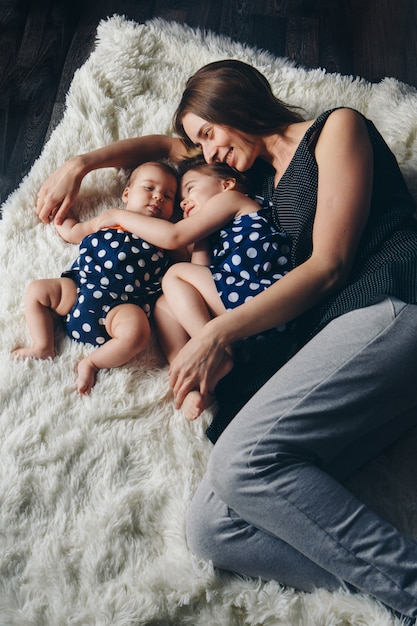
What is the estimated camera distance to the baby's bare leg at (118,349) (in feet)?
4.10

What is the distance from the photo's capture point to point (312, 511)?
40.7 inches

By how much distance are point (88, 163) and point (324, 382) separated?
0.77 meters

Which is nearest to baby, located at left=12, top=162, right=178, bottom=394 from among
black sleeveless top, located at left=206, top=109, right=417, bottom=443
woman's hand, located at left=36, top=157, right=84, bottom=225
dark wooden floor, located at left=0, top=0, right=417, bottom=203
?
woman's hand, located at left=36, top=157, right=84, bottom=225

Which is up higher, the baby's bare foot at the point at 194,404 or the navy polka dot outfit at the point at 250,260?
the navy polka dot outfit at the point at 250,260

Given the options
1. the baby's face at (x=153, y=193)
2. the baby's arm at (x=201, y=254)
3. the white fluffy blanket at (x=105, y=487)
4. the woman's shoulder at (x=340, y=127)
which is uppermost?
the woman's shoulder at (x=340, y=127)

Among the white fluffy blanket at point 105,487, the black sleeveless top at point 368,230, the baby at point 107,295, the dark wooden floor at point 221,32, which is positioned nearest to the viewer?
the white fluffy blanket at point 105,487

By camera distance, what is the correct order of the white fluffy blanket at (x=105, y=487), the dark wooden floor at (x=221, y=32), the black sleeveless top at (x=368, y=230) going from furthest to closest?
the dark wooden floor at (x=221, y=32)
the black sleeveless top at (x=368, y=230)
the white fluffy blanket at (x=105, y=487)

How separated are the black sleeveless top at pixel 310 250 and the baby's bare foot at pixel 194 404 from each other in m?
0.03

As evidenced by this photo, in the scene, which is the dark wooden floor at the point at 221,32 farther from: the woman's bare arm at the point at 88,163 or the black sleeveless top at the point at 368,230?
the black sleeveless top at the point at 368,230

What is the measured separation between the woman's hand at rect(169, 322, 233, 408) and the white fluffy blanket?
0.26 ft

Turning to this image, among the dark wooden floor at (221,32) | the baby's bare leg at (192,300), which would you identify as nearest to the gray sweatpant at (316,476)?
the baby's bare leg at (192,300)

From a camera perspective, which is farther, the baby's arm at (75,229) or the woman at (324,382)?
the baby's arm at (75,229)

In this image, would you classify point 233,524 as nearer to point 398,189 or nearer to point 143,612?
point 143,612

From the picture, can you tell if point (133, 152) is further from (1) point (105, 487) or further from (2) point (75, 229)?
(1) point (105, 487)
